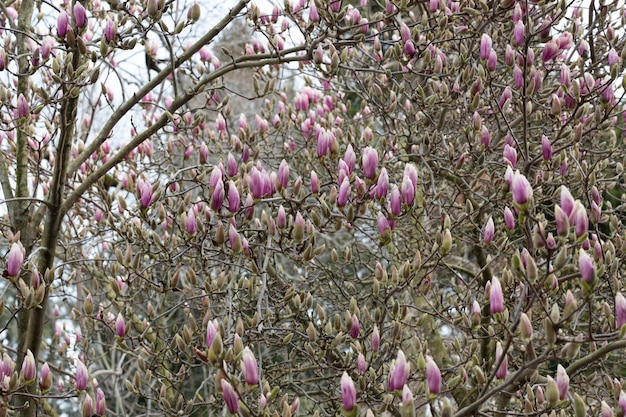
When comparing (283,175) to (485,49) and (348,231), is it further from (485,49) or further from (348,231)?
A: (485,49)

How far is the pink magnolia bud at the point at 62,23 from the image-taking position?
224cm

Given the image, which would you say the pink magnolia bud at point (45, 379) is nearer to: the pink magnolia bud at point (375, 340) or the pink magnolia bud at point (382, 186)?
the pink magnolia bud at point (375, 340)

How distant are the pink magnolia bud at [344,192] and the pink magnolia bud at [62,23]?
1089 mm

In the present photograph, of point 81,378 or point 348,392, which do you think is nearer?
point 348,392

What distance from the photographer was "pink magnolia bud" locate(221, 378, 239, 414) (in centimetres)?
154

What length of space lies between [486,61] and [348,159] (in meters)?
0.70

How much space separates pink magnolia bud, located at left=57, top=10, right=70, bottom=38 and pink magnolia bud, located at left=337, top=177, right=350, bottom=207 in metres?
1.09

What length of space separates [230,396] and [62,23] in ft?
4.68

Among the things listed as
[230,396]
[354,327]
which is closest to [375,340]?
[354,327]

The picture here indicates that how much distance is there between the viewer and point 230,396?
1543mm

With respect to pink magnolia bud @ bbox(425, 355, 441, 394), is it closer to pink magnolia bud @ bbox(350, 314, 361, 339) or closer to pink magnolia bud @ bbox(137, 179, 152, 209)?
pink magnolia bud @ bbox(350, 314, 361, 339)

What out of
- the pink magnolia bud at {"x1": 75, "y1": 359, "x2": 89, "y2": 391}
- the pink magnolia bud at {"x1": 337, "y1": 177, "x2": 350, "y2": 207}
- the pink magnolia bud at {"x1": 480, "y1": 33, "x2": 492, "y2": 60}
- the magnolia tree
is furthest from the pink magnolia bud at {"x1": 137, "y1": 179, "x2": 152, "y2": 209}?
the pink magnolia bud at {"x1": 480, "y1": 33, "x2": 492, "y2": 60}

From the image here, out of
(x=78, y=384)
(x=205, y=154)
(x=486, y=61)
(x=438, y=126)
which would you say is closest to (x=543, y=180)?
(x=486, y=61)

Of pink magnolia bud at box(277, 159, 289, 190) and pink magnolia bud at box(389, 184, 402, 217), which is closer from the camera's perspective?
pink magnolia bud at box(389, 184, 402, 217)
